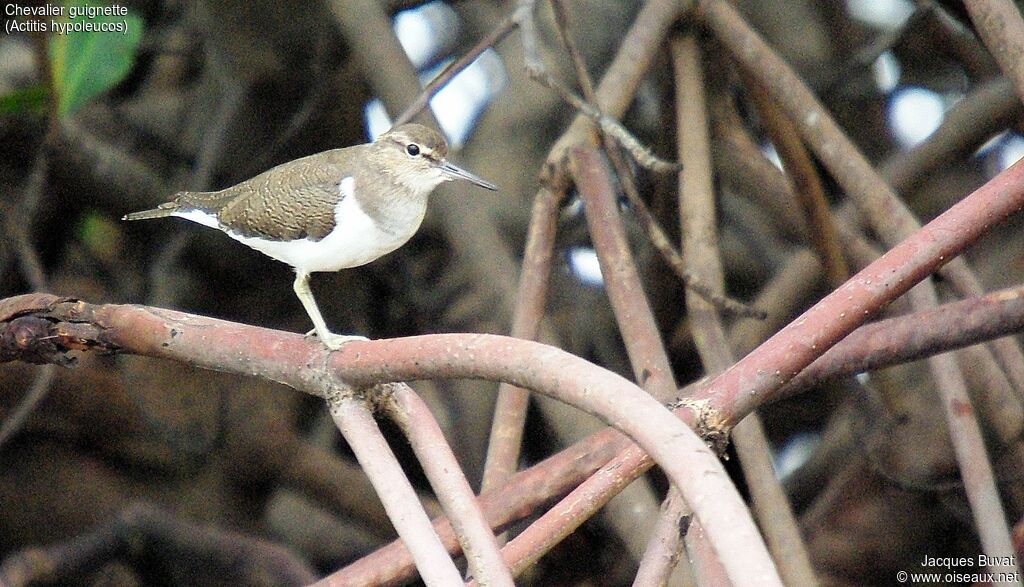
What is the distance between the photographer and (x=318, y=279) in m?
4.82

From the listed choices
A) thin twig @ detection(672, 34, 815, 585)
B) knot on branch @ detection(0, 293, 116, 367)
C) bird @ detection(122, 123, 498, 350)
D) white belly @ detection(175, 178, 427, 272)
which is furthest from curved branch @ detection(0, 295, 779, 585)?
thin twig @ detection(672, 34, 815, 585)

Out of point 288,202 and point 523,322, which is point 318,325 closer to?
point 288,202

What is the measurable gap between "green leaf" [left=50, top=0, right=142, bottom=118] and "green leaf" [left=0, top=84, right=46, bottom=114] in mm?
67

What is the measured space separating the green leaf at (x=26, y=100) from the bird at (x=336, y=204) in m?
0.95

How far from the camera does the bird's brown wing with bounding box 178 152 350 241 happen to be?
3.10 metres

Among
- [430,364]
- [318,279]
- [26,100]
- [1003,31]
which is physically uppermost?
[26,100]

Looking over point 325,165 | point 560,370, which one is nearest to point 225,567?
point 325,165

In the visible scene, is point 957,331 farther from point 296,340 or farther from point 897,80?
point 897,80

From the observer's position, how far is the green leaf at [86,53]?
4.07m

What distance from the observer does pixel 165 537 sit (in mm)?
4113

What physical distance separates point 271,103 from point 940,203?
3.14 m

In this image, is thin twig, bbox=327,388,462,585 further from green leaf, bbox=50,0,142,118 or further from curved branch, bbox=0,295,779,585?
green leaf, bbox=50,0,142,118

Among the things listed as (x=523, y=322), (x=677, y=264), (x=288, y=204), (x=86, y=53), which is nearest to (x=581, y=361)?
(x=523, y=322)

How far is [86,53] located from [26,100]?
0.27 metres
